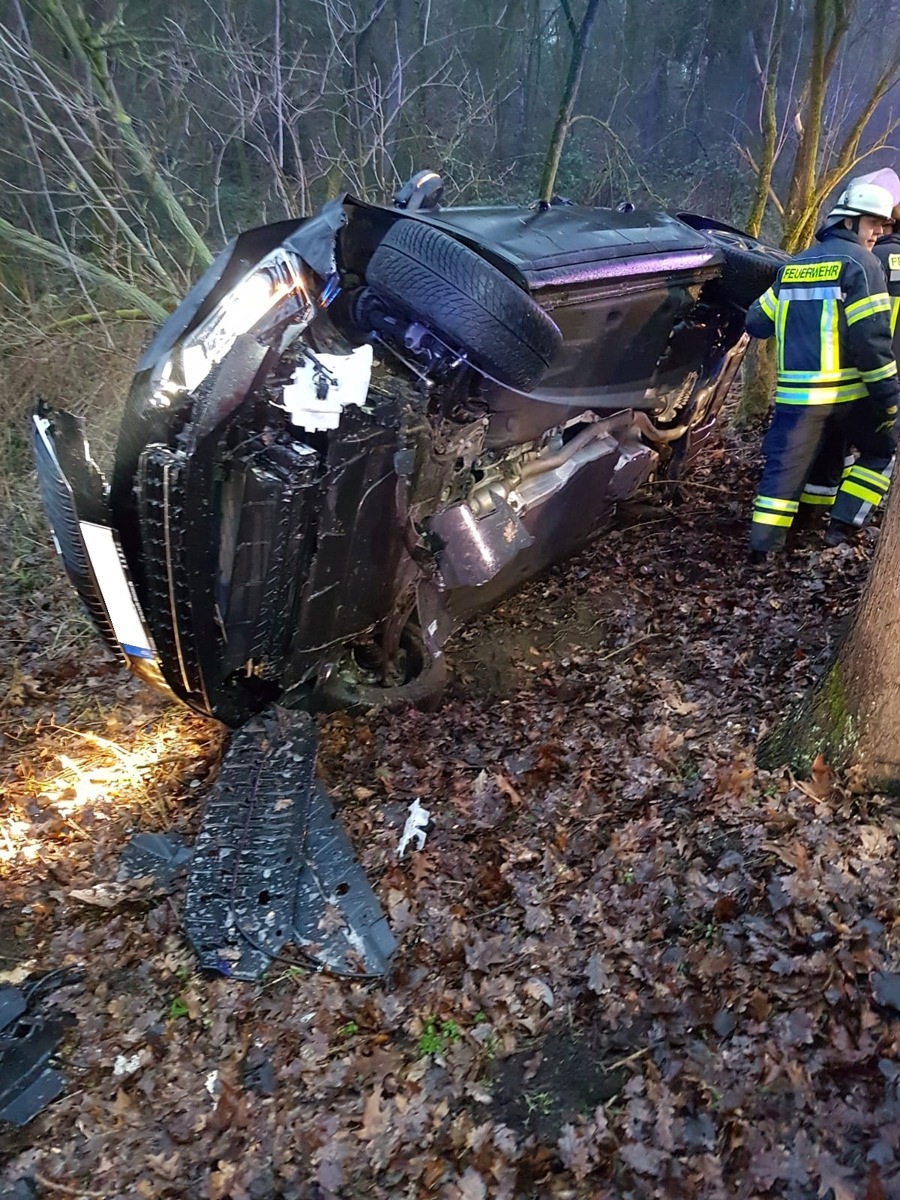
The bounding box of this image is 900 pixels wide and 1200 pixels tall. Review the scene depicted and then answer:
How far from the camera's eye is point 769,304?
4039mm

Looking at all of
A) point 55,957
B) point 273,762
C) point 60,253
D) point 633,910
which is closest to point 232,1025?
point 55,957

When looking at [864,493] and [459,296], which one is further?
[864,493]

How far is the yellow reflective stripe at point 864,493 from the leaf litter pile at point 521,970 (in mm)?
697

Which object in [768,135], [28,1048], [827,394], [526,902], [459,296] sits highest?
[459,296]

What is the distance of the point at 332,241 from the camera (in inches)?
104

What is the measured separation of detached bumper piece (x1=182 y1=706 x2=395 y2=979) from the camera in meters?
2.53

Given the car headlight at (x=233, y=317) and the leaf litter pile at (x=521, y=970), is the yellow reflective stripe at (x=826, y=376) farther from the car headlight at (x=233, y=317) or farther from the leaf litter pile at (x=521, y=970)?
the car headlight at (x=233, y=317)

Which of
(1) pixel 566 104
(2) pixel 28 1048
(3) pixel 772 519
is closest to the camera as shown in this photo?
(2) pixel 28 1048

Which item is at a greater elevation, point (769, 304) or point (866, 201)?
→ point (866, 201)

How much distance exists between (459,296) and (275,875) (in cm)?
201

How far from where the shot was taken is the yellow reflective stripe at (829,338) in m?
3.84

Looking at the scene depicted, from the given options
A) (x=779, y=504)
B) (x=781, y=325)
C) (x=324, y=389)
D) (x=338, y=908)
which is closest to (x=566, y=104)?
(x=781, y=325)

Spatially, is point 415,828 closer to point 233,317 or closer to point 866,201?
point 233,317

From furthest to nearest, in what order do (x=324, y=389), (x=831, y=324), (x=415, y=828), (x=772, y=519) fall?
(x=772, y=519), (x=831, y=324), (x=415, y=828), (x=324, y=389)
